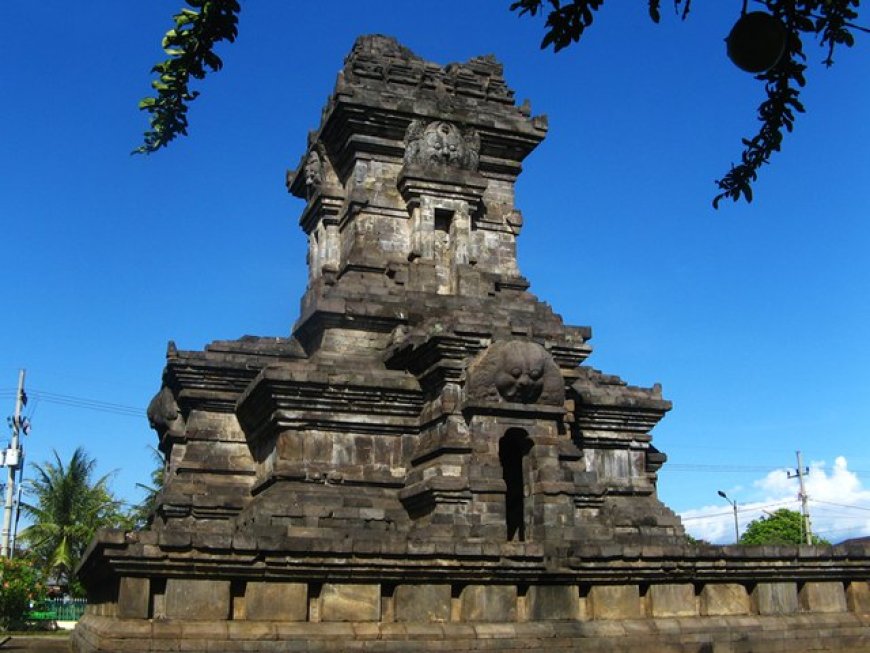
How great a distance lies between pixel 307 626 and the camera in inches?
402

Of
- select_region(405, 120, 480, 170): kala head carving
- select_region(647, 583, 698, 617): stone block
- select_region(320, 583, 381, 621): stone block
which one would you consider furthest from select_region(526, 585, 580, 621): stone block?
select_region(405, 120, 480, 170): kala head carving

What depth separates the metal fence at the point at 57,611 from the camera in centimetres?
3559

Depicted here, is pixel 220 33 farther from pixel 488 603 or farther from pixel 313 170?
pixel 313 170

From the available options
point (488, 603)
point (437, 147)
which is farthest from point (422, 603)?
point (437, 147)

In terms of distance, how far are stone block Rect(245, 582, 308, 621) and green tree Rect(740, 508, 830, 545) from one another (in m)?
56.7

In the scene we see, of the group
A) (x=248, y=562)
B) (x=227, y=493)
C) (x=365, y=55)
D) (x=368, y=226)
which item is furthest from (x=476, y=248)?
(x=248, y=562)

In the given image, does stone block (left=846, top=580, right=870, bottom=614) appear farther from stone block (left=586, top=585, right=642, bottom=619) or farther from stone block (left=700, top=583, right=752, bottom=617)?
stone block (left=586, top=585, right=642, bottom=619)

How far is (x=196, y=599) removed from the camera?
998 centimetres

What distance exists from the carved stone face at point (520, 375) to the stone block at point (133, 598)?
6.63 metres

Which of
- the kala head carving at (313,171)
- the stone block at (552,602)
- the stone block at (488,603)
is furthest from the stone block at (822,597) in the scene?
the kala head carving at (313,171)

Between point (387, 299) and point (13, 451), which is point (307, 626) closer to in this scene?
point (387, 299)

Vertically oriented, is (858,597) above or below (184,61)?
below

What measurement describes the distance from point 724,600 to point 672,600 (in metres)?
0.80

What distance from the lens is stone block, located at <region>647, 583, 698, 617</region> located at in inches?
459
